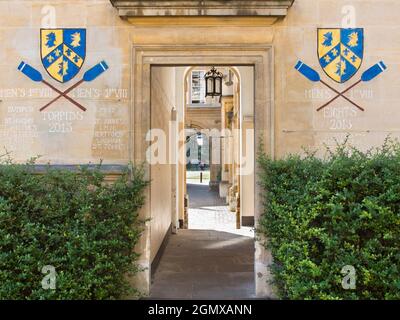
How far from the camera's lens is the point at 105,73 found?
5199mm

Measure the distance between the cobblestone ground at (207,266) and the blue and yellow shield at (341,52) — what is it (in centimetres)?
317

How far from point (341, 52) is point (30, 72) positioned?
4145 mm

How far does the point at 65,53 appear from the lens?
205 inches

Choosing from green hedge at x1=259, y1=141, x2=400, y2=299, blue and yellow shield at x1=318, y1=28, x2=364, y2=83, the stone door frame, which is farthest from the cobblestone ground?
blue and yellow shield at x1=318, y1=28, x2=364, y2=83

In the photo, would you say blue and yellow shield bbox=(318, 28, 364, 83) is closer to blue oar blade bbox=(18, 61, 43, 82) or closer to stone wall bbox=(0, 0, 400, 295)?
stone wall bbox=(0, 0, 400, 295)

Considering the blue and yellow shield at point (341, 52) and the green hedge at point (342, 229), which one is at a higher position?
the blue and yellow shield at point (341, 52)

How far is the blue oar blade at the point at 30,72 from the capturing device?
522 centimetres

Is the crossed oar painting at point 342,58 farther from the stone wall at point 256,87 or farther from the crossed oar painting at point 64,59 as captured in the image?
the crossed oar painting at point 64,59

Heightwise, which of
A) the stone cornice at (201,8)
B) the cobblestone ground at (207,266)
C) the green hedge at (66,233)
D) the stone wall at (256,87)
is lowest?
the cobblestone ground at (207,266)

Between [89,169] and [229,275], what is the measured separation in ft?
9.20

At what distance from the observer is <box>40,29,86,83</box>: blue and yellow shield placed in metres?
5.20

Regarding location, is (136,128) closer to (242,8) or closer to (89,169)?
(89,169)

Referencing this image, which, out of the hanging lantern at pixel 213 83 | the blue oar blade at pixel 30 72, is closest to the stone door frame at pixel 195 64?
the blue oar blade at pixel 30 72

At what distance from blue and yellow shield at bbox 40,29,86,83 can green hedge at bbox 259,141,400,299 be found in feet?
10.6
